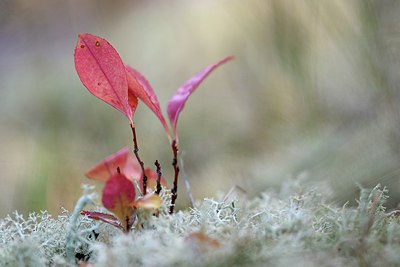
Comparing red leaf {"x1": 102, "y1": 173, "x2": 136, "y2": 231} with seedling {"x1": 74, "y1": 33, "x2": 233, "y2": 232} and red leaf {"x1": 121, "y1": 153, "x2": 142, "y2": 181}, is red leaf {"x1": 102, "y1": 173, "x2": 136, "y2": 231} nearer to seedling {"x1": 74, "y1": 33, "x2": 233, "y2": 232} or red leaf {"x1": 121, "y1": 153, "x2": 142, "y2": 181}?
seedling {"x1": 74, "y1": 33, "x2": 233, "y2": 232}

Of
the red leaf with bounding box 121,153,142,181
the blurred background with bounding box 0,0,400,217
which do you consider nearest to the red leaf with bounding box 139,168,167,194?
the red leaf with bounding box 121,153,142,181

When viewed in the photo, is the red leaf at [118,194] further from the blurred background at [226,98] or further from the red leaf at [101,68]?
the blurred background at [226,98]

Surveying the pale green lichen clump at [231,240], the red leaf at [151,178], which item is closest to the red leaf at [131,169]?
the red leaf at [151,178]

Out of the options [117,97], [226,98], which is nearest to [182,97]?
[117,97]

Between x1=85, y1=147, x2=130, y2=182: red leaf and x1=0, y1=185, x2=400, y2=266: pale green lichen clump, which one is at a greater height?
x1=85, y1=147, x2=130, y2=182: red leaf

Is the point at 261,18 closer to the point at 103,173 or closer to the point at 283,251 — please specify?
the point at 103,173

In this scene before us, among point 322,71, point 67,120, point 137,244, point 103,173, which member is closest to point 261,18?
point 322,71

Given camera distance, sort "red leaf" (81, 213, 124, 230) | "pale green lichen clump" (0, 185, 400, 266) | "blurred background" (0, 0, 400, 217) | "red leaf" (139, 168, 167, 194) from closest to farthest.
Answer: "pale green lichen clump" (0, 185, 400, 266) < "red leaf" (81, 213, 124, 230) < "red leaf" (139, 168, 167, 194) < "blurred background" (0, 0, 400, 217)
